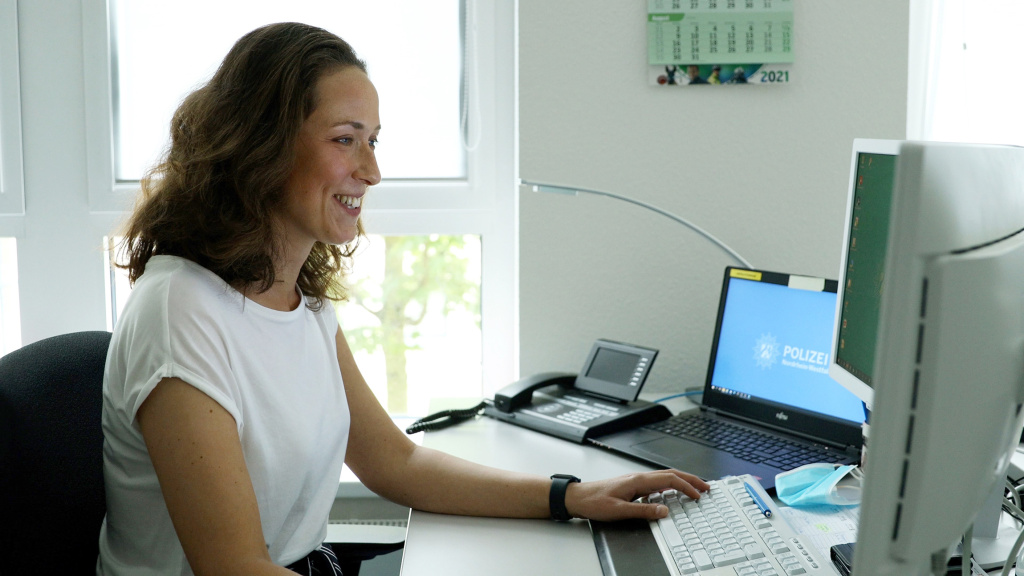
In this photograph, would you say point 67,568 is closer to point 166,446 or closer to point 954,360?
point 166,446

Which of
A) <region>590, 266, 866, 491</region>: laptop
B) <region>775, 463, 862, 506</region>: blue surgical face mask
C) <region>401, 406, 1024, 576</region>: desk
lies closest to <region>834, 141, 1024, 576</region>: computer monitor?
<region>401, 406, 1024, 576</region>: desk

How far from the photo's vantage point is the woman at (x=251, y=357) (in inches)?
36.2

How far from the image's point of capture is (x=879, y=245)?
1032 millimetres

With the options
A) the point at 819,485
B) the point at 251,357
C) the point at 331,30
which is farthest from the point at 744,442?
the point at 331,30

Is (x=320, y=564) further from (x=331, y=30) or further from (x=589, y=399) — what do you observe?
(x=331, y=30)

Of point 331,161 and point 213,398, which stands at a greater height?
point 331,161

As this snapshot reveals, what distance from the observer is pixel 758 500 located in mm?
1007

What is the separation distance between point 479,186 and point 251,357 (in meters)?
1.05

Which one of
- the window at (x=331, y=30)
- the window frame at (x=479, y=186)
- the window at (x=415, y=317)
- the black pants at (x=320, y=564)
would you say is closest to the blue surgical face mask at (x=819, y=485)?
the black pants at (x=320, y=564)

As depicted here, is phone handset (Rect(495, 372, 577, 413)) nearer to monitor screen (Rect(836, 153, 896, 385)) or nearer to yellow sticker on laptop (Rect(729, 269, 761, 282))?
yellow sticker on laptop (Rect(729, 269, 761, 282))

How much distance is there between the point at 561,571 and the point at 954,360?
1.99 ft

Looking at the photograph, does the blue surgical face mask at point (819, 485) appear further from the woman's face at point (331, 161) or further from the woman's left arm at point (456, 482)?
the woman's face at point (331, 161)

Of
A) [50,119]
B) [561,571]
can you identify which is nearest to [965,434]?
[561,571]

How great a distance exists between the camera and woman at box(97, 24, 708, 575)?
36.2 inches
